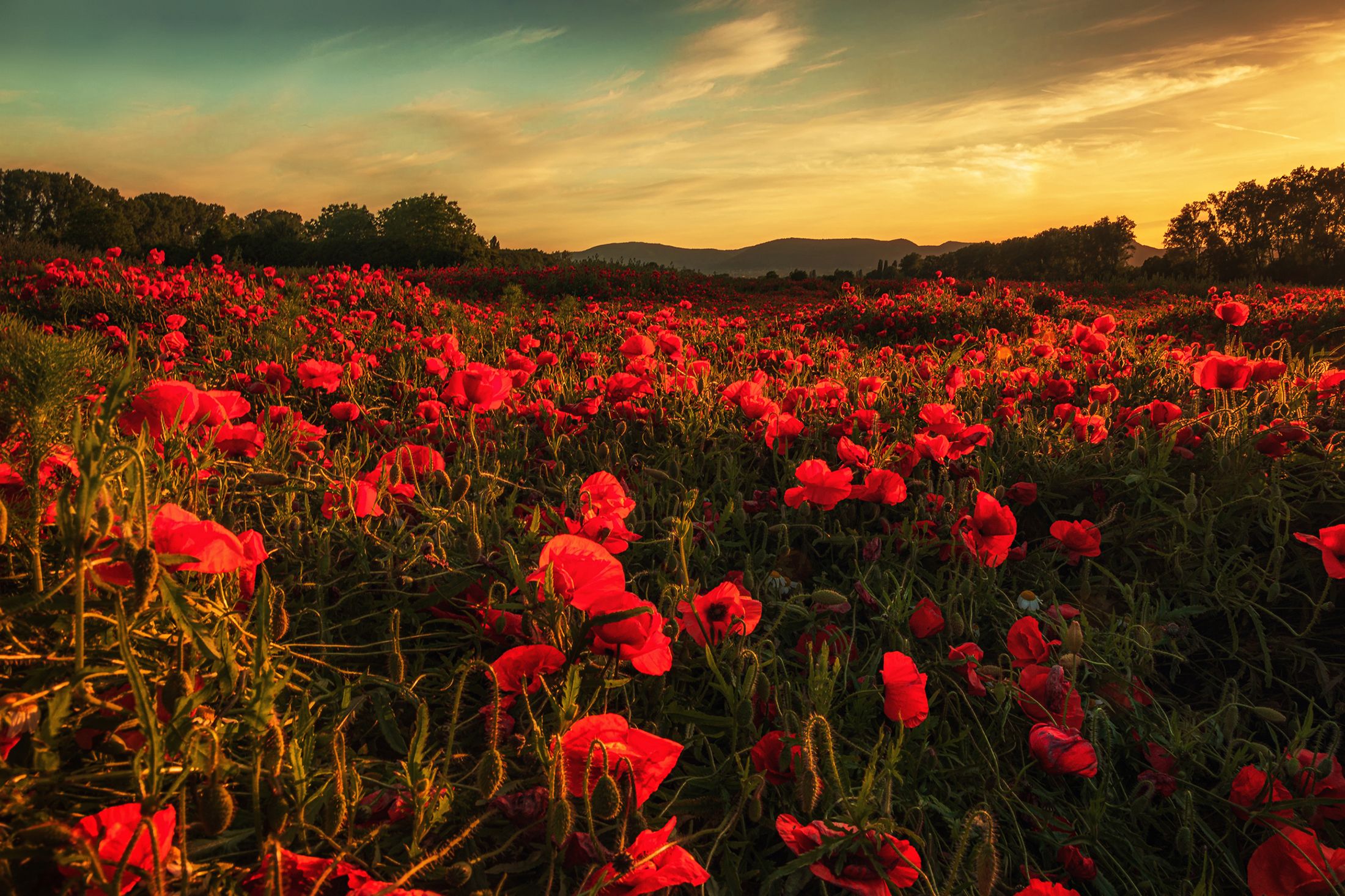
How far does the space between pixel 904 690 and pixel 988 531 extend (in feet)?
1.98

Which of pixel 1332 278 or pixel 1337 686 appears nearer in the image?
pixel 1337 686

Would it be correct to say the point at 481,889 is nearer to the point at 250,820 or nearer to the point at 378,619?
the point at 250,820

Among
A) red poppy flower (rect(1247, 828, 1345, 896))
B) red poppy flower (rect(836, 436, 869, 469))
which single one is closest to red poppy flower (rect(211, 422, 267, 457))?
red poppy flower (rect(836, 436, 869, 469))

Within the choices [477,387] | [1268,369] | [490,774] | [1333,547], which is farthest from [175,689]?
[1268,369]

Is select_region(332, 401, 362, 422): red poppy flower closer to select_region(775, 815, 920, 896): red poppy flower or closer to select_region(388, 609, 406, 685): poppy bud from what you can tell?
select_region(388, 609, 406, 685): poppy bud

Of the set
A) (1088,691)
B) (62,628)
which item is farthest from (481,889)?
(1088,691)

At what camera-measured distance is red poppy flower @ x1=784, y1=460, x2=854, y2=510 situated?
69.4 inches

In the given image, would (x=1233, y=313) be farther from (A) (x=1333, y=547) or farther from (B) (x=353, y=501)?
(B) (x=353, y=501)

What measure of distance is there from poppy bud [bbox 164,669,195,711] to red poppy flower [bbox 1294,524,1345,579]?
→ 206 cm

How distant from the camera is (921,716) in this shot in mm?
1270

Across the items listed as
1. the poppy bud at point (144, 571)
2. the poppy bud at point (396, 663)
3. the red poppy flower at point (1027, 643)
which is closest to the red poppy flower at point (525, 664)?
the poppy bud at point (396, 663)

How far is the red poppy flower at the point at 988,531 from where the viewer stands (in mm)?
1662

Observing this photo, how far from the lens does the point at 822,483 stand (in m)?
1.77

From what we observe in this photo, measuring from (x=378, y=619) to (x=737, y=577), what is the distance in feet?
2.79
